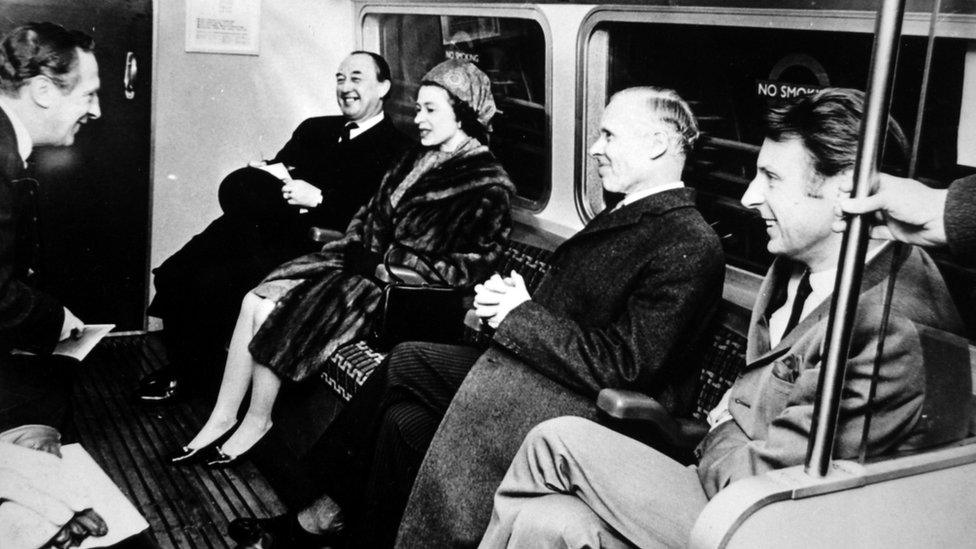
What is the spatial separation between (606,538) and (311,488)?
1.12m

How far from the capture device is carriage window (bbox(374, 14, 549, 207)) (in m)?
3.28

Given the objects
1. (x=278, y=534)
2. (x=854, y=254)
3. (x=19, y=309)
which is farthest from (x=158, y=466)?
(x=854, y=254)

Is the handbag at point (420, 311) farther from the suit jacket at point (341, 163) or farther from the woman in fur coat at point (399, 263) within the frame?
the suit jacket at point (341, 163)

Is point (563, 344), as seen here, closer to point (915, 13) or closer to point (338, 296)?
point (915, 13)

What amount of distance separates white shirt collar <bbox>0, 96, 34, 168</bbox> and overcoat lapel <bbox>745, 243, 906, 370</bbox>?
67.6 inches

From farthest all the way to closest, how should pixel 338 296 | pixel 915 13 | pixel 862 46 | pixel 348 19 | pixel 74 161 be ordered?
pixel 348 19 → pixel 74 161 → pixel 338 296 → pixel 862 46 → pixel 915 13

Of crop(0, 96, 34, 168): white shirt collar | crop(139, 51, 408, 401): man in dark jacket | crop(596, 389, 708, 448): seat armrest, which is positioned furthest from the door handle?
crop(596, 389, 708, 448): seat armrest

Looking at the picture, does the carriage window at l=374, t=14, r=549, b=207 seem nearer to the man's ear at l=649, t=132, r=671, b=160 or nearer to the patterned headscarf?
the patterned headscarf

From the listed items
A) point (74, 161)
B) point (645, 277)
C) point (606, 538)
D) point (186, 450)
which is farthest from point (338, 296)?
point (606, 538)

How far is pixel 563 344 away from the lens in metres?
2.03

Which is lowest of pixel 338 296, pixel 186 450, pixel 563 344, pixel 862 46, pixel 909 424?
pixel 186 450

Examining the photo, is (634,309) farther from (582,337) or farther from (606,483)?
(606,483)

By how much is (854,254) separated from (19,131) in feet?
6.00

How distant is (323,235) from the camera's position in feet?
11.4
